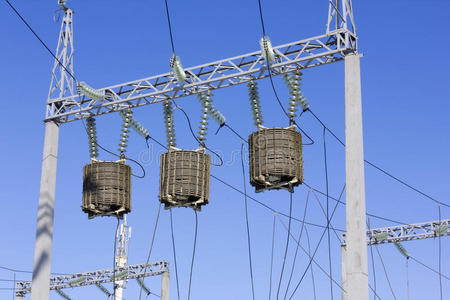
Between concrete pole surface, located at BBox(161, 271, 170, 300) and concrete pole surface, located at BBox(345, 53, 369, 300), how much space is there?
22.6 meters

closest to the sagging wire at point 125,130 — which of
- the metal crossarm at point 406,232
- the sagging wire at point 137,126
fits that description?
the sagging wire at point 137,126

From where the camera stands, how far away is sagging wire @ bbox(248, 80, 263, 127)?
641 inches

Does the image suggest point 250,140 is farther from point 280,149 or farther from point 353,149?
point 353,149

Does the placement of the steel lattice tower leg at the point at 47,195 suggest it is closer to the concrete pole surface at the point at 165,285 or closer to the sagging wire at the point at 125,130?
the sagging wire at the point at 125,130

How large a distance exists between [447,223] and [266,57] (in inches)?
703

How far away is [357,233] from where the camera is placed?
13734 millimetres

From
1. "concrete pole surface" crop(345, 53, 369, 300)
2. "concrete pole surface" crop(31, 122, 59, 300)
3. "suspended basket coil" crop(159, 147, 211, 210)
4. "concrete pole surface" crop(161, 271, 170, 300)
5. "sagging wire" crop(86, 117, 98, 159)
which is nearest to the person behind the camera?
"concrete pole surface" crop(345, 53, 369, 300)

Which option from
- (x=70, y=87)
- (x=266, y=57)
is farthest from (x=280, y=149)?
(x=70, y=87)

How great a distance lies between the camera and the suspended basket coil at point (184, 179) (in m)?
16.0

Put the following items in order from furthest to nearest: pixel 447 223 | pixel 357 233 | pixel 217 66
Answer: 1. pixel 447 223
2. pixel 217 66
3. pixel 357 233

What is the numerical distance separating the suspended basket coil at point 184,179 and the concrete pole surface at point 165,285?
2033 centimetres

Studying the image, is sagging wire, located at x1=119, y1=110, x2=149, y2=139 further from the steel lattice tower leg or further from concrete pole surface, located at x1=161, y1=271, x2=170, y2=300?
concrete pole surface, located at x1=161, y1=271, x2=170, y2=300

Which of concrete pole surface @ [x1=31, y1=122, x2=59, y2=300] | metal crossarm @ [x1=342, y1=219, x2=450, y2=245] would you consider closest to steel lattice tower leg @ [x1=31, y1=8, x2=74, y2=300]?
concrete pole surface @ [x1=31, y1=122, x2=59, y2=300]

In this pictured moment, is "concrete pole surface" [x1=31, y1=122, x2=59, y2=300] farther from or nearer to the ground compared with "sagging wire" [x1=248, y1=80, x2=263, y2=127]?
nearer to the ground
